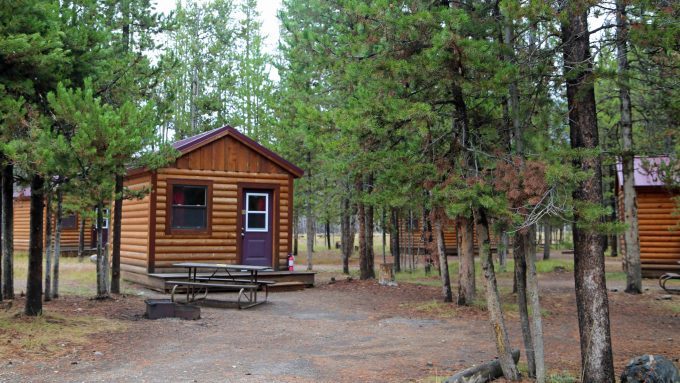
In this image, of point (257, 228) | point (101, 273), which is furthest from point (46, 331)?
point (257, 228)

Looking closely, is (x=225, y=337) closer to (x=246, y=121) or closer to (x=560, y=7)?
(x=560, y=7)

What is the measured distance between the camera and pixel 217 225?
16016 mm

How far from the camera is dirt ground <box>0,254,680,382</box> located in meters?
6.62

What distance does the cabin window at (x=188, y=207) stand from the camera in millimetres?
15516

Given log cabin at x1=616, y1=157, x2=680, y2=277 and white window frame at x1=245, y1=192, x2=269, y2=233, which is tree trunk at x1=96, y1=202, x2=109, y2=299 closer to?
white window frame at x1=245, y1=192, x2=269, y2=233

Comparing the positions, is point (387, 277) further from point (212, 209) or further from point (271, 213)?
point (212, 209)

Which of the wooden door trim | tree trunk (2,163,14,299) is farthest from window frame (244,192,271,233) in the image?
tree trunk (2,163,14,299)

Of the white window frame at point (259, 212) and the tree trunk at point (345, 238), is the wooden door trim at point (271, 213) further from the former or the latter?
the tree trunk at point (345, 238)

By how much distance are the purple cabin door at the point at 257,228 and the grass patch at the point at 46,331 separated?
21.5 ft

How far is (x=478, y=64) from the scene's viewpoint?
6293 millimetres

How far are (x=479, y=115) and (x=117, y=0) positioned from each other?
31.6ft

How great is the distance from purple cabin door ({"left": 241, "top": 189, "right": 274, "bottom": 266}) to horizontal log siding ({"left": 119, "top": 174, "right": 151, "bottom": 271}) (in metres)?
2.66

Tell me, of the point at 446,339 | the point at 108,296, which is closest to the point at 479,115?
the point at 446,339

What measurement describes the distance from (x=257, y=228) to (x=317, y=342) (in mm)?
8389
